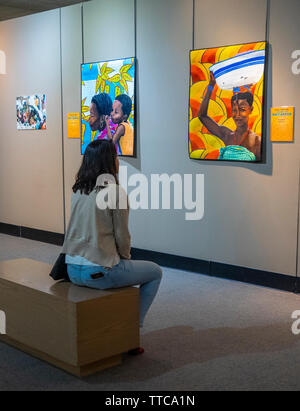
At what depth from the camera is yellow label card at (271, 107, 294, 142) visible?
519cm

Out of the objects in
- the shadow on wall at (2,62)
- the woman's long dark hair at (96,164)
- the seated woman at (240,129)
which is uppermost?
the shadow on wall at (2,62)

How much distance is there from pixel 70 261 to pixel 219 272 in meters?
2.60

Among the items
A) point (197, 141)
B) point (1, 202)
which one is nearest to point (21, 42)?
point (1, 202)

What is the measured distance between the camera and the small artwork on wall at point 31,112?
305 inches

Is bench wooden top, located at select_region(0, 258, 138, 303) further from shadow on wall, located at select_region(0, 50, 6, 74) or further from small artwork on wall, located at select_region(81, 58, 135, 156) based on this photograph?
shadow on wall, located at select_region(0, 50, 6, 74)

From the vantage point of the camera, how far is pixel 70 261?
12.1 feet

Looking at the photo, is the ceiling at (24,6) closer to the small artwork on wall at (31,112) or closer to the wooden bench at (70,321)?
the small artwork on wall at (31,112)

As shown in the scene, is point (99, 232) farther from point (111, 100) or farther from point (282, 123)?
point (111, 100)

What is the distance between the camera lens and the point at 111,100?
668 centimetres

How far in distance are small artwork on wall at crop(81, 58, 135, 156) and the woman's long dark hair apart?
285cm

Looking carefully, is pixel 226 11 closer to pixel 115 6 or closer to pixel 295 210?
pixel 115 6

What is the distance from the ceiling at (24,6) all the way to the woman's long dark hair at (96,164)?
664 centimetres

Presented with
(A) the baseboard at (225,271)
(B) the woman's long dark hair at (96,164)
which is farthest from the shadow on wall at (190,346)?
(B) the woman's long dark hair at (96,164)

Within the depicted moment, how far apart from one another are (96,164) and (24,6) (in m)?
7.62
